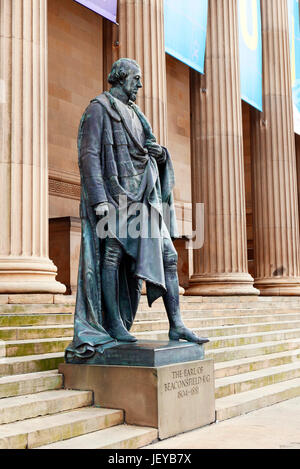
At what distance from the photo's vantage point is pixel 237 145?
1459 cm

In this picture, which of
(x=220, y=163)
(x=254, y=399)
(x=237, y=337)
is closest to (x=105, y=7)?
(x=220, y=163)

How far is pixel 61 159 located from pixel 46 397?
38.7 feet

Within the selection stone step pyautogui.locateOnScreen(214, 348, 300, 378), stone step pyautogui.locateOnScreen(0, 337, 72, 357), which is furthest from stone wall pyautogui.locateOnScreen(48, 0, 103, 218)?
stone step pyautogui.locateOnScreen(0, 337, 72, 357)

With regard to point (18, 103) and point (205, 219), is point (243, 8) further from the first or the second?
point (18, 103)

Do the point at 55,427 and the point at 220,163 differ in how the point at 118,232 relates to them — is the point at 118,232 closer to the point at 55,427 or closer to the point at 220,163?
the point at 55,427

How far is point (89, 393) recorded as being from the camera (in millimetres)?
5320

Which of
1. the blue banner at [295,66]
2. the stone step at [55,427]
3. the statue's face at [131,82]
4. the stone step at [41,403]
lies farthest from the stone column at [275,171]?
the stone step at [55,427]

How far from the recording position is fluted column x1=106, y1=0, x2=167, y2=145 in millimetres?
11695

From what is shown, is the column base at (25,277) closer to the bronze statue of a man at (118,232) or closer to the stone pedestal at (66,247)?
the bronze statue of a man at (118,232)

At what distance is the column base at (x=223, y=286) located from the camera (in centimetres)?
1379

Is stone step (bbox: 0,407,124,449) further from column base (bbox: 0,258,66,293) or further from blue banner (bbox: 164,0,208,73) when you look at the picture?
blue banner (bbox: 164,0,208,73)

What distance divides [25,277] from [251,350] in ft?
10.8

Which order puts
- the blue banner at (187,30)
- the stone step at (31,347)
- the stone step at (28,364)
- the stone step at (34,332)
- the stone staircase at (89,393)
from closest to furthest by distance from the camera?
the stone staircase at (89,393)
the stone step at (28,364)
the stone step at (31,347)
the stone step at (34,332)
the blue banner at (187,30)

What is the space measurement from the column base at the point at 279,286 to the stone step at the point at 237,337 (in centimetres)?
522
